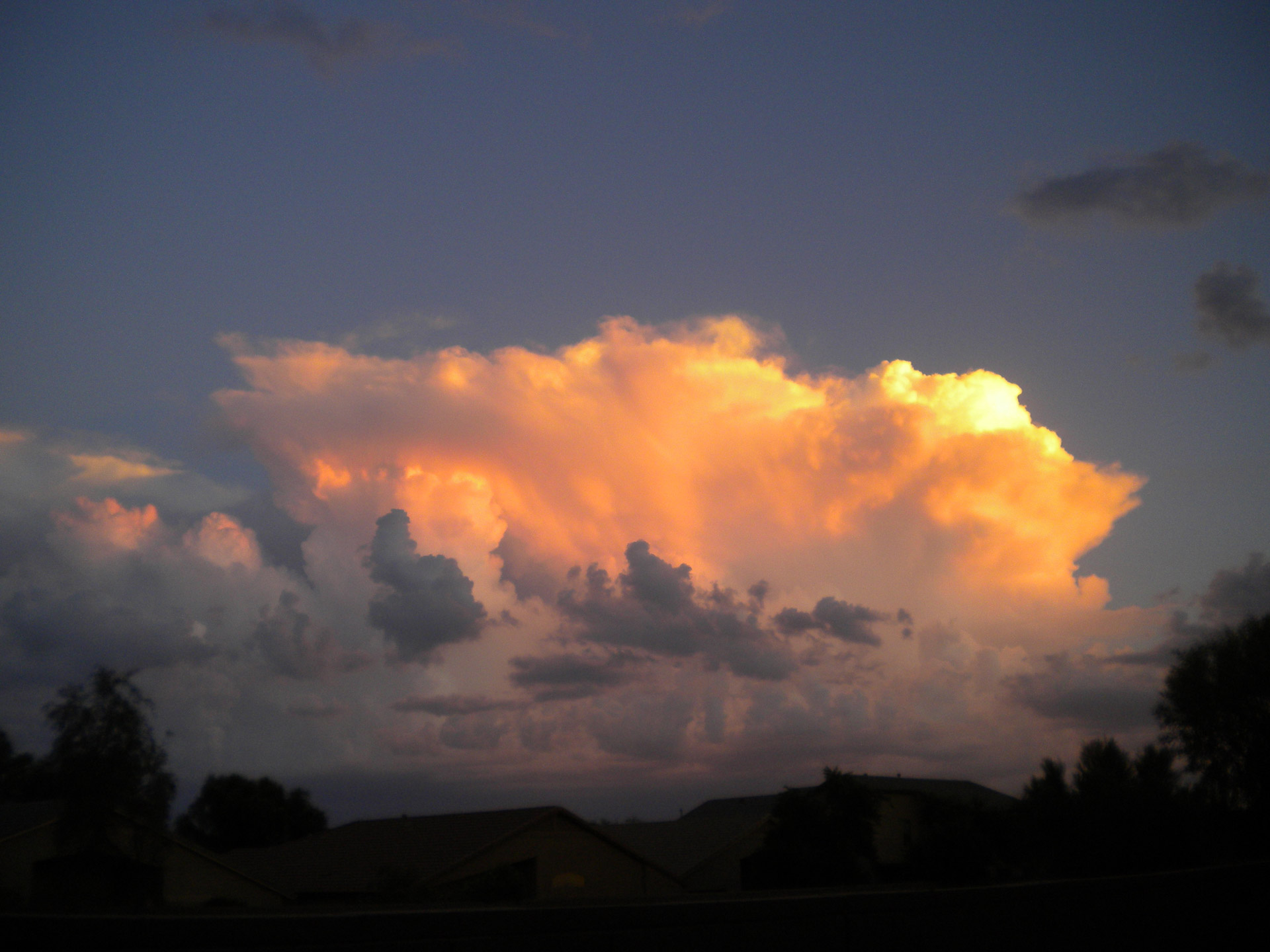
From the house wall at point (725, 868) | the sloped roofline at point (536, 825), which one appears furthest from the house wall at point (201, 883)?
the house wall at point (725, 868)

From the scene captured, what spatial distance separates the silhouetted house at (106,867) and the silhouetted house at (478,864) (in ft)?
7.39

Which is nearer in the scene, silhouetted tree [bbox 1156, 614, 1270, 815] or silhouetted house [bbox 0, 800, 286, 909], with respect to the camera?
silhouetted house [bbox 0, 800, 286, 909]

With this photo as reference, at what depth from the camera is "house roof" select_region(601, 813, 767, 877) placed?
52.1 metres

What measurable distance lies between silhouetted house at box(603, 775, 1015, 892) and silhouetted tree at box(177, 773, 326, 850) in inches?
1053

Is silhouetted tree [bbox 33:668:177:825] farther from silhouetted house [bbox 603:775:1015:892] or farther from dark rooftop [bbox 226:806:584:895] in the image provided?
silhouetted house [bbox 603:775:1015:892]

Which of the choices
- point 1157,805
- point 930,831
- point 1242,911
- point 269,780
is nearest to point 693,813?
point 930,831

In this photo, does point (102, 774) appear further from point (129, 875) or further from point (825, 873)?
point (825, 873)

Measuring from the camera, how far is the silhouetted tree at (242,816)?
72.8 metres

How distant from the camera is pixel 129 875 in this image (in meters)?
26.9

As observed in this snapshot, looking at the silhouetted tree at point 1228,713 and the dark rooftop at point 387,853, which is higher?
the silhouetted tree at point 1228,713

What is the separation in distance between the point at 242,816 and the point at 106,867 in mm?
51814

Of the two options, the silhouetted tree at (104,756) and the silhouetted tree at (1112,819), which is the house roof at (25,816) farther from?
the silhouetted tree at (1112,819)

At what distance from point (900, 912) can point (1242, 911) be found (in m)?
5.60

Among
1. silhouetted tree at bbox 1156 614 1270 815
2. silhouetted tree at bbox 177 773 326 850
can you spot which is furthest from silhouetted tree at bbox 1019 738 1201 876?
silhouetted tree at bbox 177 773 326 850
